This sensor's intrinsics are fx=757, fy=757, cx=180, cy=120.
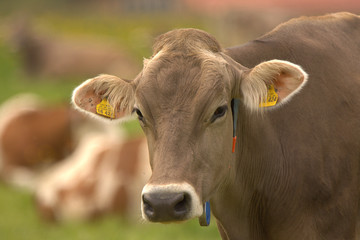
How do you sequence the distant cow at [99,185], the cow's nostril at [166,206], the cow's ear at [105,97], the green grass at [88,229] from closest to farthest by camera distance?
1. the cow's nostril at [166,206]
2. the cow's ear at [105,97]
3. the green grass at [88,229]
4. the distant cow at [99,185]

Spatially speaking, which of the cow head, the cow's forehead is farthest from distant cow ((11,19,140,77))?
the cow's forehead

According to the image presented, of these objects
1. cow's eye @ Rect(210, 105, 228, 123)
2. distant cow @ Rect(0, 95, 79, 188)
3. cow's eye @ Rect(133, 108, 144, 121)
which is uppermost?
cow's eye @ Rect(210, 105, 228, 123)

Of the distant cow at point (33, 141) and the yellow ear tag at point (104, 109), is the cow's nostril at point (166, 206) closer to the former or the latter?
the yellow ear tag at point (104, 109)

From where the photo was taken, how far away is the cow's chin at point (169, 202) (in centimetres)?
402

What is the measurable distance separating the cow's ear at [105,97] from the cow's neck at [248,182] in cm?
76

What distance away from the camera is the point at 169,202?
401 centimetres

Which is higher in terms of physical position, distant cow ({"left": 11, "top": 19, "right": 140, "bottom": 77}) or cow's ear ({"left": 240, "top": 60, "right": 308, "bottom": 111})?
cow's ear ({"left": 240, "top": 60, "right": 308, "bottom": 111})

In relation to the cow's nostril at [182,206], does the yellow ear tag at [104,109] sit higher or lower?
higher

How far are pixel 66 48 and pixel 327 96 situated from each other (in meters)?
21.8

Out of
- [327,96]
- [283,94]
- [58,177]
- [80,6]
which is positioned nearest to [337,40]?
[327,96]

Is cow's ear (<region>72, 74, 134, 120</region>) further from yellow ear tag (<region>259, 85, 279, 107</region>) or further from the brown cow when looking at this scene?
yellow ear tag (<region>259, 85, 279, 107</region>)

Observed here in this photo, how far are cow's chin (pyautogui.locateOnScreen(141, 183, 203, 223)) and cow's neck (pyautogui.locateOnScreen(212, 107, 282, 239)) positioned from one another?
31.2 inches

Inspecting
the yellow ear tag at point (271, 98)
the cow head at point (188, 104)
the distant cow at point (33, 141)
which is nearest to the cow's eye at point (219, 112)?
the cow head at point (188, 104)

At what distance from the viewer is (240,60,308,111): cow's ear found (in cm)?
457
